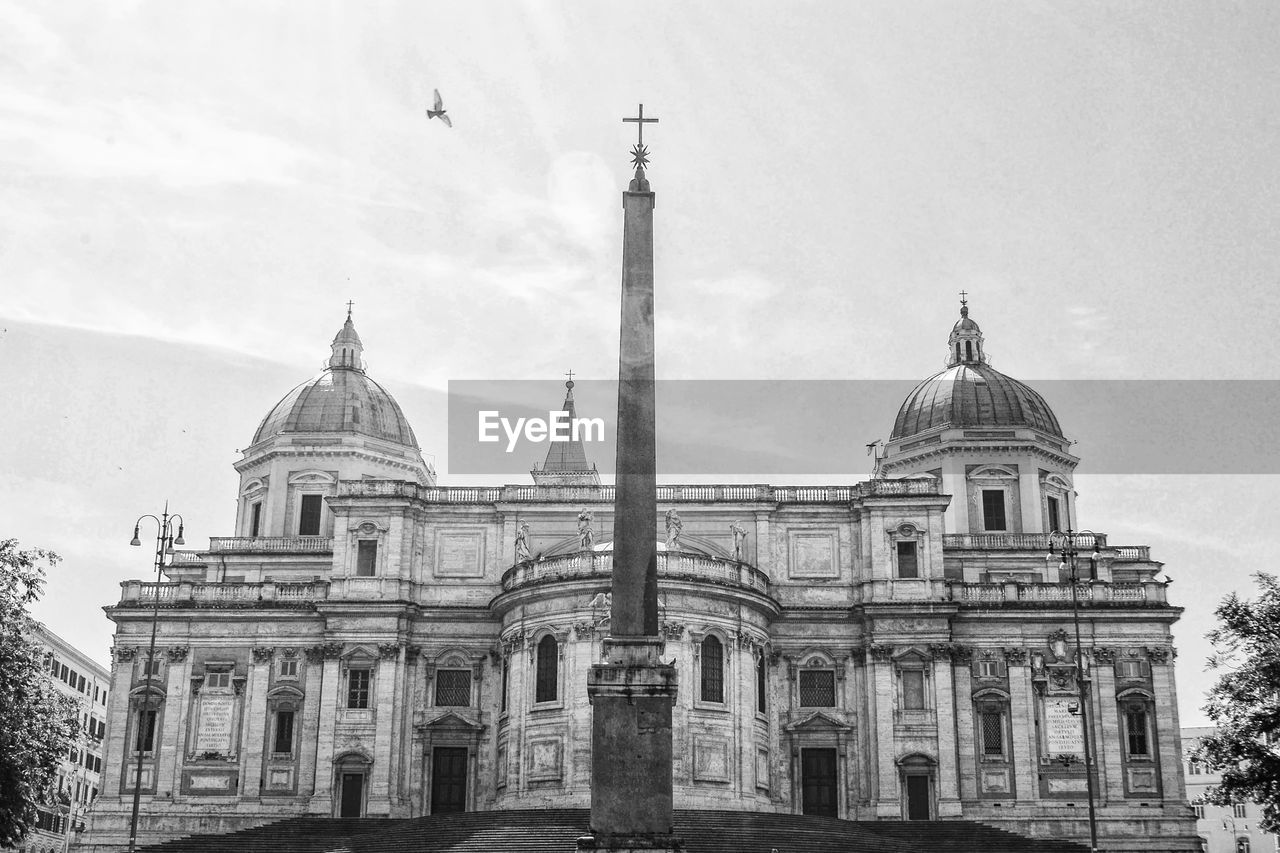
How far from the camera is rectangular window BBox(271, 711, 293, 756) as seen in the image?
5669cm

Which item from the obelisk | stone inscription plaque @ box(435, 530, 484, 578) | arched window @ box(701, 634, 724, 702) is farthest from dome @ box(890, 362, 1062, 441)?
the obelisk

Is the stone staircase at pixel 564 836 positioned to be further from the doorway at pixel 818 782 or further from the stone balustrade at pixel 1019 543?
the stone balustrade at pixel 1019 543

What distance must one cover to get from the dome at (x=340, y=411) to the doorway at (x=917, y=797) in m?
29.7

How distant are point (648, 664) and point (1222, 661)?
25305 mm

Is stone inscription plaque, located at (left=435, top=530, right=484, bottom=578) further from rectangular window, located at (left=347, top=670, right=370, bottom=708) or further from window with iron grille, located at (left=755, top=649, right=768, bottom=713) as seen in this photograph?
window with iron grille, located at (left=755, top=649, right=768, bottom=713)

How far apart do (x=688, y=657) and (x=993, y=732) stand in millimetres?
13453

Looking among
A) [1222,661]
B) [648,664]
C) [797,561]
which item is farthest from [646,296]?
[797,561]

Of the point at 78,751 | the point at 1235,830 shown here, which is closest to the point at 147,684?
the point at 78,751

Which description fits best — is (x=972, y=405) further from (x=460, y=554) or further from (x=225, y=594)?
(x=225, y=594)

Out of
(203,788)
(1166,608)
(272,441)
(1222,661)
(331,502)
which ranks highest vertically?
(272,441)

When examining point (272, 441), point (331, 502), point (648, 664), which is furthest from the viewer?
point (272, 441)

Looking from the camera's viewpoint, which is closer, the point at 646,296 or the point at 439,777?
the point at 646,296

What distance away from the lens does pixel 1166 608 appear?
186ft

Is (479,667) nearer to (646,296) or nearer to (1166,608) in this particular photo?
(1166,608)
